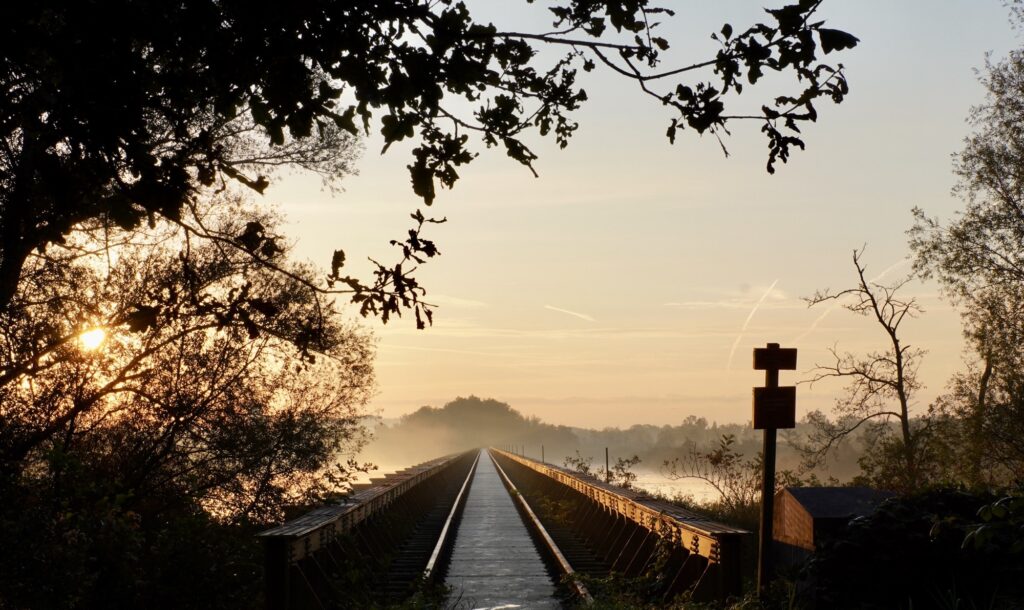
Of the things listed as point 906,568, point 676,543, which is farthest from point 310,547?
point 906,568

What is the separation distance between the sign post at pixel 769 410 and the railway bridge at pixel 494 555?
68 cm

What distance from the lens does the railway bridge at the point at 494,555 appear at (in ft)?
28.9

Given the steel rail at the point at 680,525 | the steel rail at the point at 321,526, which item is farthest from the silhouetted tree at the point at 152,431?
the steel rail at the point at 680,525

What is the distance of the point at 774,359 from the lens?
10.1 metres

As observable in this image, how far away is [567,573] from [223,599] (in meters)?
4.61

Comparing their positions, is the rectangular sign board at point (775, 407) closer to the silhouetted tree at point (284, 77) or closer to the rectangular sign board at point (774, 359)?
the rectangular sign board at point (774, 359)

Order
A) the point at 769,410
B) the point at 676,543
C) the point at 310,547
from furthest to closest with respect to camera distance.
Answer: the point at 676,543 < the point at 769,410 < the point at 310,547

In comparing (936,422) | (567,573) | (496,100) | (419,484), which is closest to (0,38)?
(496,100)

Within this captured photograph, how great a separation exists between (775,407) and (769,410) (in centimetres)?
9

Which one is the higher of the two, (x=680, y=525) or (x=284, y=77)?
(x=284, y=77)

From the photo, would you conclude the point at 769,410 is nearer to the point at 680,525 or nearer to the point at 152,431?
the point at 680,525

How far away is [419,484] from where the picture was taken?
26.0 m

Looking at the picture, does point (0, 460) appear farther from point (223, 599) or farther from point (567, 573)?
point (567, 573)

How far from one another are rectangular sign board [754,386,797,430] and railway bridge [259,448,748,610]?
130cm
